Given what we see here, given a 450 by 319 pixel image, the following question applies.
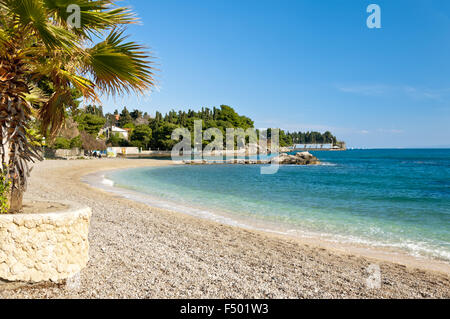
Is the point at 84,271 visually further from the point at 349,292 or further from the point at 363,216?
the point at 363,216

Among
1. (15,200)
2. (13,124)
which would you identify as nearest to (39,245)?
(15,200)

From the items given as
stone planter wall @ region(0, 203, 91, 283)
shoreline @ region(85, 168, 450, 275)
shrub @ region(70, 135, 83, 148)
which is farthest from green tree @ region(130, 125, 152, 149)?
stone planter wall @ region(0, 203, 91, 283)

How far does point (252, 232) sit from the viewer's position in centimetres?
880

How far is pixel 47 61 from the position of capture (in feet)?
15.1

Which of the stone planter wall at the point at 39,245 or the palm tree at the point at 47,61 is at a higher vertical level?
the palm tree at the point at 47,61

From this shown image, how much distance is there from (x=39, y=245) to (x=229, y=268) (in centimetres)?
304

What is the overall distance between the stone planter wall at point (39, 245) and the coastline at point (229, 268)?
24 centimetres

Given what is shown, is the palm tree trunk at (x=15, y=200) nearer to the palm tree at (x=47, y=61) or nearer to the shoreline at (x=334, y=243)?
the palm tree at (x=47, y=61)

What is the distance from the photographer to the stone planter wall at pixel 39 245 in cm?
361

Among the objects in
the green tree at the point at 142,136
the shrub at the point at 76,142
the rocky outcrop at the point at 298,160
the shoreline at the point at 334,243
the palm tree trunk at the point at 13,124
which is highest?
the green tree at the point at 142,136

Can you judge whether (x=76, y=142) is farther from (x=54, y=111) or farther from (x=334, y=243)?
(x=334, y=243)

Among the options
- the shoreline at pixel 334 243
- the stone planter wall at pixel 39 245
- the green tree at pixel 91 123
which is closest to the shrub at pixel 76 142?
the green tree at pixel 91 123
